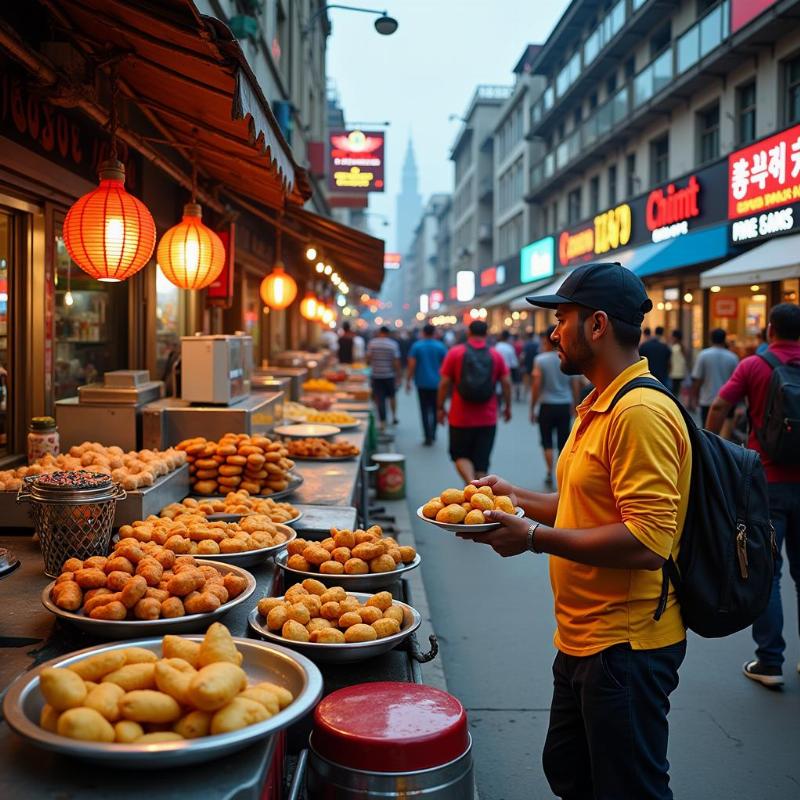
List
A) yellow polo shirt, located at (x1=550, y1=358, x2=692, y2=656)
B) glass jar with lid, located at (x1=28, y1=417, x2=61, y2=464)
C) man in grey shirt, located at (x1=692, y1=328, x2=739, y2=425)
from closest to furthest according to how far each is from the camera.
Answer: yellow polo shirt, located at (x1=550, y1=358, x2=692, y2=656) < glass jar with lid, located at (x1=28, y1=417, x2=61, y2=464) < man in grey shirt, located at (x1=692, y1=328, x2=739, y2=425)

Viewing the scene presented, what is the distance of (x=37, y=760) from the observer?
2107 mm

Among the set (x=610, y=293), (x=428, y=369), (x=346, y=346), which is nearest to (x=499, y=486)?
(x=610, y=293)

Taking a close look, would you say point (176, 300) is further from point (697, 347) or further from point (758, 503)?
point (697, 347)

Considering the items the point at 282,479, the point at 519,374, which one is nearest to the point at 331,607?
the point at 282,479

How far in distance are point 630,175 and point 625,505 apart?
27.9m

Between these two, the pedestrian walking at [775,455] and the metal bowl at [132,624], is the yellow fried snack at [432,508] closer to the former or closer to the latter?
the metal bowl at [132,624]

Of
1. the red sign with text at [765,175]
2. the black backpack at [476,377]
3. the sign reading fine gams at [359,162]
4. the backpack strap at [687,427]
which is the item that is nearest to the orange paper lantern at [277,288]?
the black backpack at [476,377]

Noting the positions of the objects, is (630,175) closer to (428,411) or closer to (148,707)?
(428,411)

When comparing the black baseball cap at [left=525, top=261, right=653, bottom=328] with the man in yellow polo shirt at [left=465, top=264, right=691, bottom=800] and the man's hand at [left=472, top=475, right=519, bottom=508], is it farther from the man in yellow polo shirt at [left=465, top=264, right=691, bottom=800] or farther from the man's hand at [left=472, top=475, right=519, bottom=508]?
the man's hand at [left=472, top=475, right=519, bottom=508]

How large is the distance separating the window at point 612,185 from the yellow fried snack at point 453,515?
94.6ft

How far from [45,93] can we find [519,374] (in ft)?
75.4

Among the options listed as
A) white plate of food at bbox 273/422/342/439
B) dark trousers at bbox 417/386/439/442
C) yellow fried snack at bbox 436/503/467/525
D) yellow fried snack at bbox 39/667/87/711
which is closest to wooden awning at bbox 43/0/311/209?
yellow fried snack at bbox 436/503/467/525

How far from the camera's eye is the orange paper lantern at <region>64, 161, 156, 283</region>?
4.98m

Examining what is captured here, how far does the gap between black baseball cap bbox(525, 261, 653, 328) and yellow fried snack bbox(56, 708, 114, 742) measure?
5.87 feet
